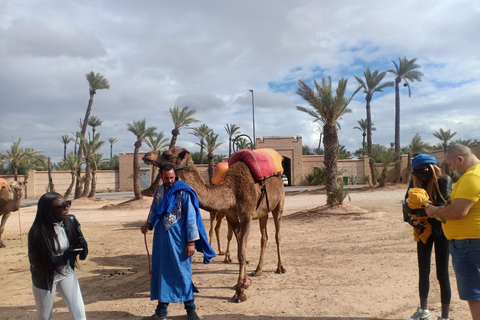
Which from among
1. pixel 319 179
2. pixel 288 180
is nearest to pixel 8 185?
pixel 319 179

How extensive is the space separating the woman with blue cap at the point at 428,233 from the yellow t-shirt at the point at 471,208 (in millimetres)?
500

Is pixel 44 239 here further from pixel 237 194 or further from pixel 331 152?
pixel 331 152

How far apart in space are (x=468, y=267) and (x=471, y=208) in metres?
0.53

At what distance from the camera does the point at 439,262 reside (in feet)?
12.2

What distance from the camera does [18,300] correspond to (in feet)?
16.7

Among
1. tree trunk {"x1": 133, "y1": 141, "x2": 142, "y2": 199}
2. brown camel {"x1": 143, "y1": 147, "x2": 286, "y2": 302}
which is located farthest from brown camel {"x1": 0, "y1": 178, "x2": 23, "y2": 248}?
tree trunk {"x1": 133, "y1": 141, "x2": 142, "y2": 199}

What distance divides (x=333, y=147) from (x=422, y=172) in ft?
37.6

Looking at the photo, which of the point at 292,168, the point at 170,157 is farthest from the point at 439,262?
the point at 292,168

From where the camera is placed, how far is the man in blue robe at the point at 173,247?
398 centimetres

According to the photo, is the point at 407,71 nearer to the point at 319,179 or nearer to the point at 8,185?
the point at 319,179

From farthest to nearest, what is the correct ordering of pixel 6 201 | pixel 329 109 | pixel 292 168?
pixel 292 168, pixel 329 109, pixel 6 201

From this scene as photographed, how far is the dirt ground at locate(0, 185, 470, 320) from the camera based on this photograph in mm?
4344

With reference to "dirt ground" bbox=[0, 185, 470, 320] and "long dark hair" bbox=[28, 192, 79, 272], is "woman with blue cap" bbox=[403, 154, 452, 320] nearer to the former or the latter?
"dirt ground" bbox=[0, 185, 470, 320]

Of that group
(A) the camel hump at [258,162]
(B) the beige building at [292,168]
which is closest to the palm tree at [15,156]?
(B) the beige building at [292,168]
